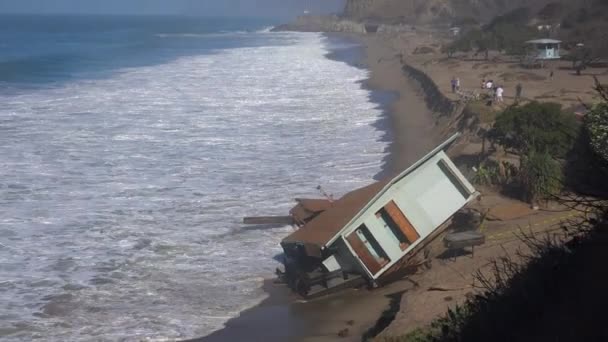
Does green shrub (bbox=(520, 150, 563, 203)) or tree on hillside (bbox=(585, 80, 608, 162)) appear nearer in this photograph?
tree on hillside (bbox=(585, 80, 608, 162))

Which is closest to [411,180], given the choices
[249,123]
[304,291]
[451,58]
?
[304,291]

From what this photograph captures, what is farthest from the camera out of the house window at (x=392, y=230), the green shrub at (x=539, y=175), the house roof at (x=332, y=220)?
the green shrub at (x=539, y=175)

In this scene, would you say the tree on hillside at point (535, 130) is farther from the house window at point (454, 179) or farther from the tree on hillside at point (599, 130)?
the tree on hillside at point (599, 130)

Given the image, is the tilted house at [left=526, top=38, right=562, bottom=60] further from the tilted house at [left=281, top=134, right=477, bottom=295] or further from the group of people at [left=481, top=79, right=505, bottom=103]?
the tilted house at [left=281, top=134, right=477, bottom=295]

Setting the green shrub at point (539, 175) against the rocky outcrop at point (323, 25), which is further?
the rocky outcrop at point (323, 25)

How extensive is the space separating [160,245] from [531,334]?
37.1 feet

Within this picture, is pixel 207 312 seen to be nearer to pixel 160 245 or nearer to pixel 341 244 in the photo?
pixel 341 244

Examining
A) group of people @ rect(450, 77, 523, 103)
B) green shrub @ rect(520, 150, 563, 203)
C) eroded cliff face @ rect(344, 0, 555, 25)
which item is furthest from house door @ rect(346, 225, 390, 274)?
eroded cliff face @ rect(344, 0, 555, 25)

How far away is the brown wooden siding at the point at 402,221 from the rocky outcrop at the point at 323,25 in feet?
378

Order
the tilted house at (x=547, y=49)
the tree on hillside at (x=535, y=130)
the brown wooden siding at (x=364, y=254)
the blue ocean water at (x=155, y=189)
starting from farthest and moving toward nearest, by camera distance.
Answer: the tilted house at (x=547, y=49)
the tree on hillside at (x=535, y=130)
the brown wooden siding at (x=364, y=254)
the blue ocean water at (x=155, y=189)

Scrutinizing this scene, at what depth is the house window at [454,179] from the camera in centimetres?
1520

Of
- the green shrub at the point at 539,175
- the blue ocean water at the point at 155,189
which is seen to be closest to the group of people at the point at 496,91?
the blue ocean water at the point at 155,189

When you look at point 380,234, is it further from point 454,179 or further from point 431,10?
point 431,10

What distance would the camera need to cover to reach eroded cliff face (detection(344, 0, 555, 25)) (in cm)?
13762
